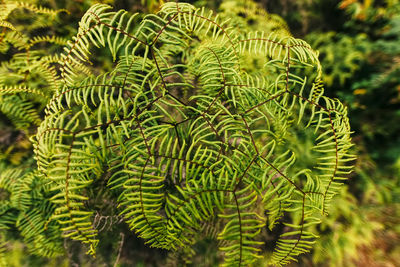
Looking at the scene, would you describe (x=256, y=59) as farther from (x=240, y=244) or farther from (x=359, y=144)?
(x=240, y=244)

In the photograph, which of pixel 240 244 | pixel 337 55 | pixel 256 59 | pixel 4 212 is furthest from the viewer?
pixel 337 55

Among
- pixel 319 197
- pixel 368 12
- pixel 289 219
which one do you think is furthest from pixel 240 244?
A: pixel 368 12

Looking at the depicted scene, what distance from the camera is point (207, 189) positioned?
0.78 metres

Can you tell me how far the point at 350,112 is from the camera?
2061 millimetres

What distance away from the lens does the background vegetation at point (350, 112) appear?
1622 mm

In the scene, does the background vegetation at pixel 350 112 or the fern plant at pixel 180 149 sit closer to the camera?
the fern plant at pixel 180 149

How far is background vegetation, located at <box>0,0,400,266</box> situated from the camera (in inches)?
63.9

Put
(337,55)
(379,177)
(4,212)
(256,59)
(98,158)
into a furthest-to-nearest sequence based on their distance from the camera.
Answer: (337,55)
(379,177)
(256,59)
(4,212)
(98,158)

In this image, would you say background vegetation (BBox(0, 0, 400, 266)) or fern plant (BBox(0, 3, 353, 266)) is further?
background vegetation (BBox(0, 0, 400, 266))

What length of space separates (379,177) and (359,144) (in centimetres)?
33

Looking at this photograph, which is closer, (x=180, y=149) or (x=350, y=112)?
(x=180, y=149)

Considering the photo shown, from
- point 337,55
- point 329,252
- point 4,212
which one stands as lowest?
point 4,212

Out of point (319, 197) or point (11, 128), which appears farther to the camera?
point (11, 128)

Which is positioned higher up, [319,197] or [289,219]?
[319,197]
